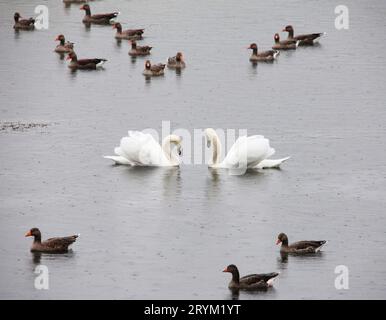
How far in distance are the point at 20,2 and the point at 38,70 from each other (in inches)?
570

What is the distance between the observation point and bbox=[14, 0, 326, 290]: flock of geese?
2823cm

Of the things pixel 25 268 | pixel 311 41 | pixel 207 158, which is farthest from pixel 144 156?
pixel 311 41

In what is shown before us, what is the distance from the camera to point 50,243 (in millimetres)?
28266

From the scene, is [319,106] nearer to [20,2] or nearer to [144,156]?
[144,156]

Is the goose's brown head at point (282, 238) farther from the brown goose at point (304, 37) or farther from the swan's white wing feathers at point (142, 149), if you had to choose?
the brown goose at point (304, 37)

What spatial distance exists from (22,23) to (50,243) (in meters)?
26.7

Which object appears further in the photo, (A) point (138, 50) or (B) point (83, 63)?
(A) point (138, 50)

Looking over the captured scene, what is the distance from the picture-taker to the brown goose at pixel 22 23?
5394 centimetres

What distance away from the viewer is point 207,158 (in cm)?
3591

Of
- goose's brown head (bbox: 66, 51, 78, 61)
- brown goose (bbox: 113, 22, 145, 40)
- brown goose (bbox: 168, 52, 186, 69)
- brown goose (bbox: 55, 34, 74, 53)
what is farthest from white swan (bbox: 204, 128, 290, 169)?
brown goose (bbox: 113, 22, 145, 40)

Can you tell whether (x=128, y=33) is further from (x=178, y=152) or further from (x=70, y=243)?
(x=70, y=243)

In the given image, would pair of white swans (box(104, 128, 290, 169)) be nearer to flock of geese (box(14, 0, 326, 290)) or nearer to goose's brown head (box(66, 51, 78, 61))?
flock of geese (box(14, 0, 326, 290))

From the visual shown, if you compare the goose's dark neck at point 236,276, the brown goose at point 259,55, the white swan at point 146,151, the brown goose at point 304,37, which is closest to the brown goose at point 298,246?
the goose's dark neck at point 236,276

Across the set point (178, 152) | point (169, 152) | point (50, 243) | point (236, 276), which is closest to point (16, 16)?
point (178, 152)
